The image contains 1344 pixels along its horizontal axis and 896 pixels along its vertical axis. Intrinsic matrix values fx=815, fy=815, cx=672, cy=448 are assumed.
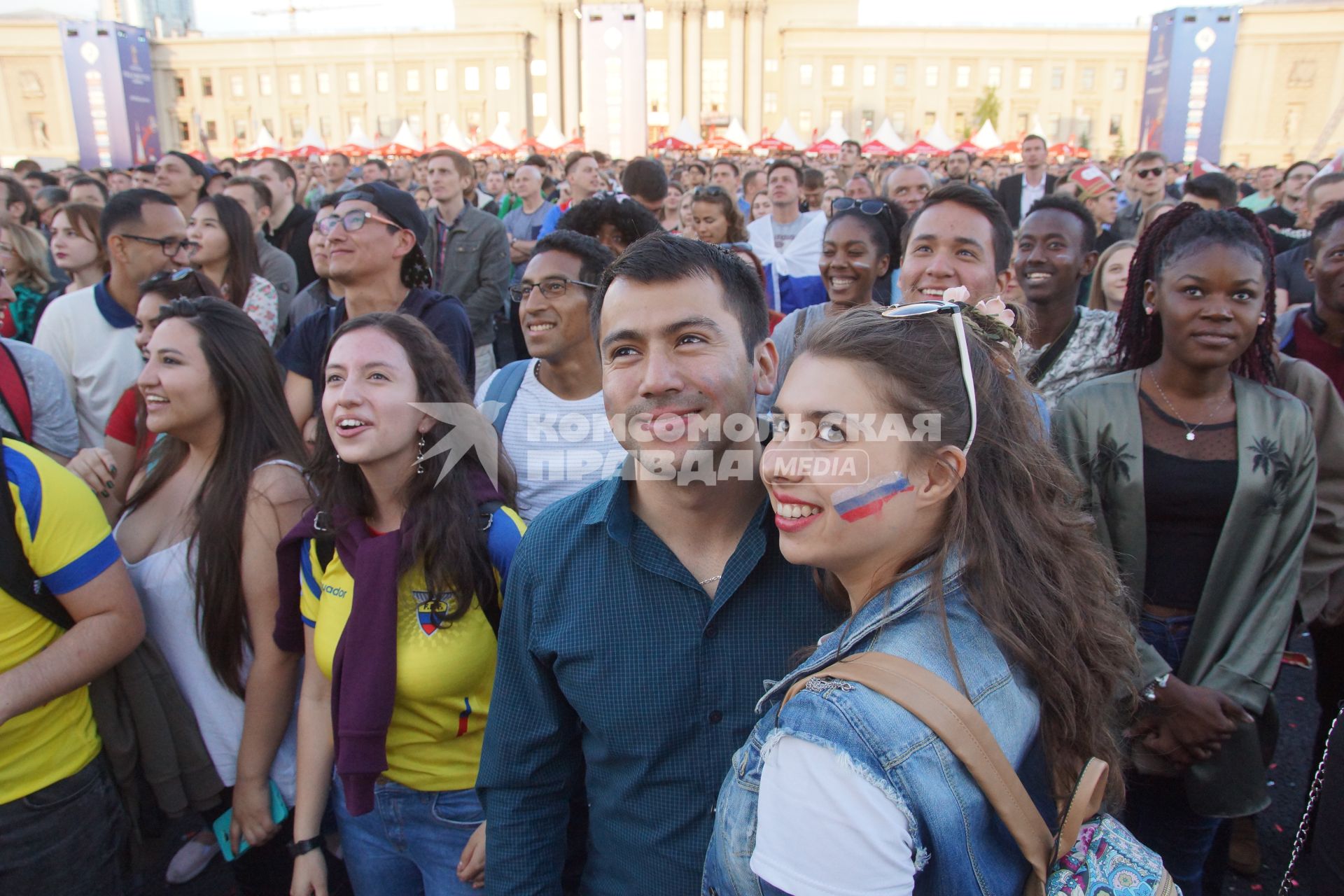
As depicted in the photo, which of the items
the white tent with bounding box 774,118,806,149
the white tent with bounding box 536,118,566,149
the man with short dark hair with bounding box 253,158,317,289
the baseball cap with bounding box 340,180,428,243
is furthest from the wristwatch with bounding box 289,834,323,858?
the white tent with bounding box 536,118,566,149

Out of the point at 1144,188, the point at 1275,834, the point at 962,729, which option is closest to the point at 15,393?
the point at 962,729

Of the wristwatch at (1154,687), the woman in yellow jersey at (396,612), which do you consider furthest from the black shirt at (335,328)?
the wristwatch at (1154,687)

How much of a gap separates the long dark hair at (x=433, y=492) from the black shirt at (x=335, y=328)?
3.98ft

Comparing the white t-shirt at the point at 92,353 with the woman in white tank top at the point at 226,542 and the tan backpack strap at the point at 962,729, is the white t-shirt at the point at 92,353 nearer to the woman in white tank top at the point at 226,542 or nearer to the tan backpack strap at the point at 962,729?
the woman in white tank top at the point at 226,542

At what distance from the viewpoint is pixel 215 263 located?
480 centimetres

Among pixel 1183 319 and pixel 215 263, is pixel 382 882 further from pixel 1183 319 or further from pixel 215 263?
pixel 215 263

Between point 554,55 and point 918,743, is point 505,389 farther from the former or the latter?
point 554,55

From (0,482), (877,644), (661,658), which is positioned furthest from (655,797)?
(0,482)

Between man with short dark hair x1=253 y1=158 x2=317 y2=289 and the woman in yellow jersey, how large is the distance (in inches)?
184

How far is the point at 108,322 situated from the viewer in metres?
3.98

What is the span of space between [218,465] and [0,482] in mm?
591

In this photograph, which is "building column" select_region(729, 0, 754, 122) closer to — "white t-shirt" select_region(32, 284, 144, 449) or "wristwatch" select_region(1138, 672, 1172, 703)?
"white t-shirt" select_region(32, 284, 144, 449)

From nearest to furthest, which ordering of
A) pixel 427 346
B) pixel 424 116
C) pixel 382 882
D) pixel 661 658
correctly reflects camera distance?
1. pixel 661 658
2. pixel 382 882
3. pixel 427 346
4. pixel 424 116

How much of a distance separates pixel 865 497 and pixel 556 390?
1.99m
